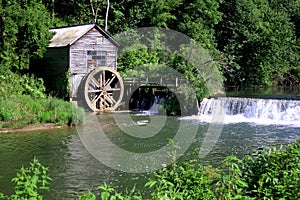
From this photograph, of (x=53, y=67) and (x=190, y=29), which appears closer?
(x=53, y=67)

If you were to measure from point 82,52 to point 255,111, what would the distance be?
9.52 meters

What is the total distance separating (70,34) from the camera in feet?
82.8

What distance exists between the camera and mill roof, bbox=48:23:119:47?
24.3 m

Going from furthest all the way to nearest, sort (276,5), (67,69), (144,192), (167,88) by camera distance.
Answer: (276,5) < (167,88) < (67,69) < (144,192)

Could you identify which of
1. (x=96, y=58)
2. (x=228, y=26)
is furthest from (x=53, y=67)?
(x=228, y=26)

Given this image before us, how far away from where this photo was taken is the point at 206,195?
509 cm

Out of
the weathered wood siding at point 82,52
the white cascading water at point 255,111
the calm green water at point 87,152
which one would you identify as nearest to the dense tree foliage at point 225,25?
the weathered wood siding at point 82,52

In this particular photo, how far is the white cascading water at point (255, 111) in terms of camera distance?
2228 cm

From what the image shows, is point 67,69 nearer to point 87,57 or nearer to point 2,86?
point 87,57

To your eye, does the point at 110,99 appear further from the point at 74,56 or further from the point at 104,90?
the point at 74,56

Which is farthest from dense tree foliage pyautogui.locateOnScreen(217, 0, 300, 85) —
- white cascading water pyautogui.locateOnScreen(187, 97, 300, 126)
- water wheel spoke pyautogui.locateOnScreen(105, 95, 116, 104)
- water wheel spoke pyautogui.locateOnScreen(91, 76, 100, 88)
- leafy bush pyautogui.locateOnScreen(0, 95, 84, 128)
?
leafy bush pyautogui.locateOnScreen(0, 95, 84, 128)

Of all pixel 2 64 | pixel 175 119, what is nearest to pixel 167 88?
pixel 175 119

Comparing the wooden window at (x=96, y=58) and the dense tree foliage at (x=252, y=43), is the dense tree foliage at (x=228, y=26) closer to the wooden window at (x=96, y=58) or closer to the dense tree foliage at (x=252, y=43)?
the dense tree foliage at (x=252, y=43)

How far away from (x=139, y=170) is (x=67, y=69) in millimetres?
13252
